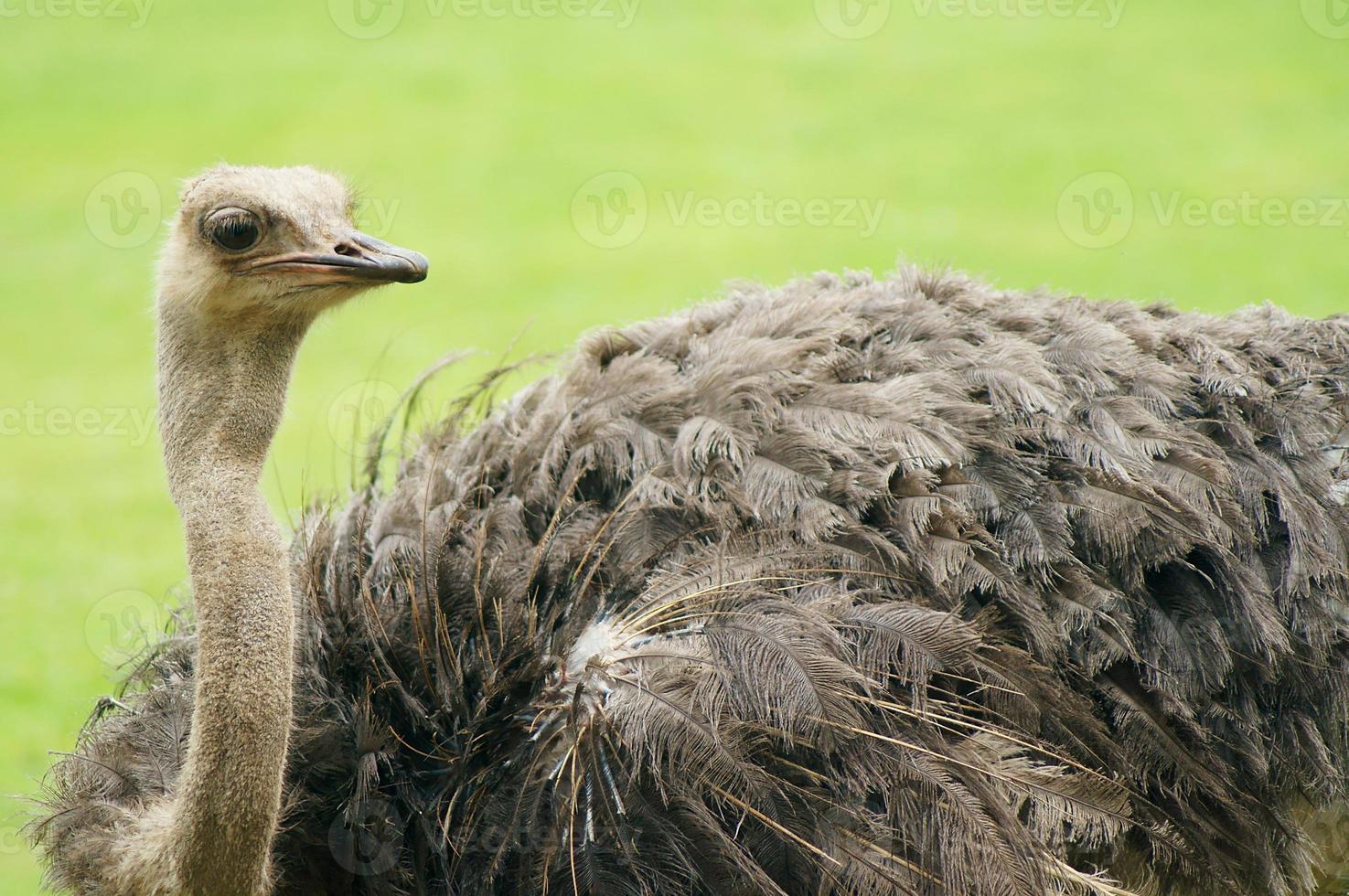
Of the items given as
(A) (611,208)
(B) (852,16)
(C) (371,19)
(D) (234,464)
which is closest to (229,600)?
(D) (234,464)

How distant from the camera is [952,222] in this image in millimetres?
11992

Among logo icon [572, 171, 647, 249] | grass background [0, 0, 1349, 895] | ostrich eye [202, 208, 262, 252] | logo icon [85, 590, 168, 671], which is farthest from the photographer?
logo icon [572, 171, 647, 249]

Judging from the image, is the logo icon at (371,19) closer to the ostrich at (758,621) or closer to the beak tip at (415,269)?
the ostrich at (758,621)

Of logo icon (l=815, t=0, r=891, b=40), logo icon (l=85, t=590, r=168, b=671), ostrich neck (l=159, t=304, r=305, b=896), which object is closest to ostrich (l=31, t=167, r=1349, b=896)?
ostrich neck (l=159, t=304, r=305, b=896)

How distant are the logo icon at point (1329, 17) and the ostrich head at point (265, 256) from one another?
14158 mm

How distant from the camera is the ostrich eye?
2947 mm

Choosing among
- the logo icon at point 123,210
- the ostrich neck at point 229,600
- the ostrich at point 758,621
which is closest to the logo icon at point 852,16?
the logo icon at point 123,210

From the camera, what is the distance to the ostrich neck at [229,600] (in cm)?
283

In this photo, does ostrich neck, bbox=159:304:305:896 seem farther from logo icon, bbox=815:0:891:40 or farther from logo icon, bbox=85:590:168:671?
logo icon, bbox=815:0:891:40

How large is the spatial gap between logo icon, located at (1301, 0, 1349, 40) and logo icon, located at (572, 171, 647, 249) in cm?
716

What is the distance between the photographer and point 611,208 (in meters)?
13.2

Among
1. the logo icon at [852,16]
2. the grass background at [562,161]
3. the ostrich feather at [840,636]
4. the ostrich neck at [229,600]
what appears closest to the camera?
the ostrich neck at [229,600]

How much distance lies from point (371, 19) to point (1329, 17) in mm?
9652

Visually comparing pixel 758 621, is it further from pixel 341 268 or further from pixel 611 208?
pixel 611 208
